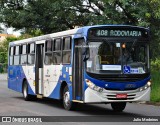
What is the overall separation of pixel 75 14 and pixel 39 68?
9380 millimetres

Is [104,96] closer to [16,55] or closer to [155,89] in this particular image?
[155,89]

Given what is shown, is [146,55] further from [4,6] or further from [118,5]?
[4,6]

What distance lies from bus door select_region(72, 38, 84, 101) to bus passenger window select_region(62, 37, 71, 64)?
1.76 feet

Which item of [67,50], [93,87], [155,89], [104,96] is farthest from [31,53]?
[104,96]

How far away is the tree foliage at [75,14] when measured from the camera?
24.5 m

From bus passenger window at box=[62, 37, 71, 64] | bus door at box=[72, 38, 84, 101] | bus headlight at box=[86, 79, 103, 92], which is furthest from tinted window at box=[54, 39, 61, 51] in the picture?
bus headlight at box=[86, 79, 103, 92]

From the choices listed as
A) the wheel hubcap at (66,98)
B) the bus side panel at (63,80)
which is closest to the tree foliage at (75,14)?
the bus side panel at (63,80)

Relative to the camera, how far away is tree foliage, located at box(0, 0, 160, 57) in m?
→ 24.5

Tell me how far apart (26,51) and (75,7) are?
25.5ft

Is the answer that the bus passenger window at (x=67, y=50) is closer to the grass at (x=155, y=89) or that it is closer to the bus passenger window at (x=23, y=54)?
the bus passenger window at (x=23, y=54)

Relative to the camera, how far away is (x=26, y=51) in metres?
21.8

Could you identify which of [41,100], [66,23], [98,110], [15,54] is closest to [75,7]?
[66,23]

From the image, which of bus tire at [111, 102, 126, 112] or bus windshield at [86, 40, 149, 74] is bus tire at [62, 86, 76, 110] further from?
bus windshield at [86, 40, 149, 74]

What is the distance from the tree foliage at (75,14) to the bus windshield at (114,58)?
25.3ft
